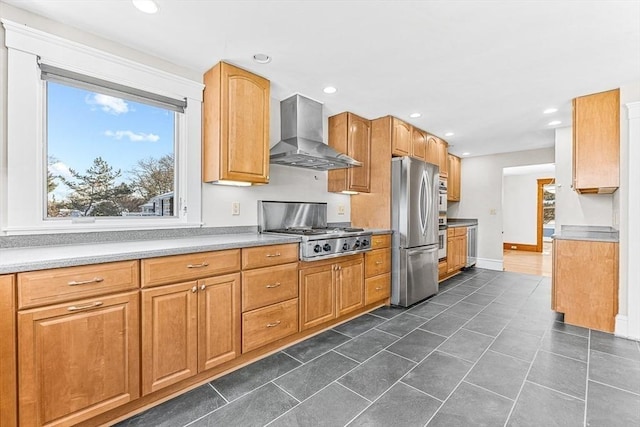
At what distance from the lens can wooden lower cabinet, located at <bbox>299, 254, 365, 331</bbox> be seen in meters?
2.53

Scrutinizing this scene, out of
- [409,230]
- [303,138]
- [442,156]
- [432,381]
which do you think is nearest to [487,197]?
[442,156]

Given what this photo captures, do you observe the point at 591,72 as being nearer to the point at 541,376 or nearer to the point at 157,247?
the point at 541,376

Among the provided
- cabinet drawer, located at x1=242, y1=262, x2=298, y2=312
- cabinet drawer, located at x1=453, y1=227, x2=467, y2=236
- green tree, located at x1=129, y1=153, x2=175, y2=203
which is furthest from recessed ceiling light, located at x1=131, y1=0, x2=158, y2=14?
cabinet drawer, located at x1=453, y1=227, x2=467, y2=236

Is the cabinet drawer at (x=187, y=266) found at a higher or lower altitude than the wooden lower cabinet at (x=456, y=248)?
higher

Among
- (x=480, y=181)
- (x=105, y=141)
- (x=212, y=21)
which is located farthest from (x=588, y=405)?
(x=480, y=181)

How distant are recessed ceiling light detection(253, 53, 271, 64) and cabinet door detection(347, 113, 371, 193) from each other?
142cm

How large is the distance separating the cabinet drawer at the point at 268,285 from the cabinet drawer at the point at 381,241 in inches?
44.6

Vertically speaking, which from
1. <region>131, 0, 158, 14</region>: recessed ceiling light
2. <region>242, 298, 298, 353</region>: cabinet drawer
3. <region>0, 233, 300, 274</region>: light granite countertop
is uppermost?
<region>131, 0, 158, 14</region>: recessed ceiling light

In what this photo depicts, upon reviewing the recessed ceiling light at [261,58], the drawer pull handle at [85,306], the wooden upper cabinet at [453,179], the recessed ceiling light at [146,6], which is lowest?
the drawer pull handle at [85,306]

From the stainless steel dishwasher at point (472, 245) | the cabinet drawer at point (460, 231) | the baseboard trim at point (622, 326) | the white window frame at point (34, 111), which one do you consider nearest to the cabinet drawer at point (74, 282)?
the white window frame at point (34, 111)

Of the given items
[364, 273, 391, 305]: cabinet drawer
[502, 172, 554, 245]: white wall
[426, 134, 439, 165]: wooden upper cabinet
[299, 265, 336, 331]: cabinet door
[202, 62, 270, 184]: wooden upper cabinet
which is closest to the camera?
[202, 62, 270, 184]: wooden upper cabinet

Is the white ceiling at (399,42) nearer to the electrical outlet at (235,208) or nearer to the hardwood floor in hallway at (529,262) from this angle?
the electrical outlet at (235,208)

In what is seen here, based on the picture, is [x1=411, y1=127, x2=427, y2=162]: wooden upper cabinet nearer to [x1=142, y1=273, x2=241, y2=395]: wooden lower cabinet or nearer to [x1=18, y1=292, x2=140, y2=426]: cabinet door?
[x1=142, y1=273, x2=241, y2=395]: wooden lower cabinet

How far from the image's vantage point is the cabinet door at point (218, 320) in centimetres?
188
